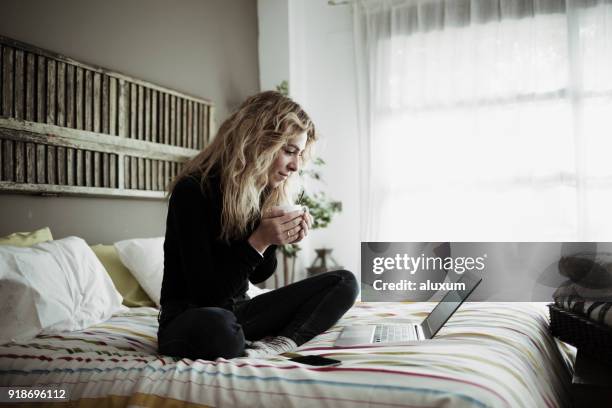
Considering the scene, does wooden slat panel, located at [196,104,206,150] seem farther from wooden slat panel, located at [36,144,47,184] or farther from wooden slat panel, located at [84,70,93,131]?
wooden slat panel, located at [36,144,47,184]

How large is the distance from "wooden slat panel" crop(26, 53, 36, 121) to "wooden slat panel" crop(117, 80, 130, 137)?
47cm

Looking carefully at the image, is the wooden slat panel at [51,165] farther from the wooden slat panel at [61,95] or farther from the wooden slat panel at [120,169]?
the wooden slat panel at [120,169]

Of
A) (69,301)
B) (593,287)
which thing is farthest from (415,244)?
(69,301)

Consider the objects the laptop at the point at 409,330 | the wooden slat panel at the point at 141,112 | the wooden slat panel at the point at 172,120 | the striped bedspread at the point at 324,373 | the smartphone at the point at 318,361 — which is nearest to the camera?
the striped bedspread at the point at 324,373

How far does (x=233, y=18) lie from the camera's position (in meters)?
3.79

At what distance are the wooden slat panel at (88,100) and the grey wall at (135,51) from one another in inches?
3.7

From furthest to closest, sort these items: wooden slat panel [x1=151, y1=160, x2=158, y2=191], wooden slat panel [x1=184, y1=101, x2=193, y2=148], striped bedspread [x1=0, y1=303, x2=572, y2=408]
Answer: wooden slat panel [x1=184, y1=101, x2=193, y2=148] → wooden slat panel [x1=151, y1=160, x2=158, y2=191] → striped bedspread [x1=0, y1=303, x2=572, y2=408]

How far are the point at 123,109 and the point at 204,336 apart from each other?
1.73m

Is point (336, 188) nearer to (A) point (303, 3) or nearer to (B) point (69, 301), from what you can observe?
(A) point (303, 3)

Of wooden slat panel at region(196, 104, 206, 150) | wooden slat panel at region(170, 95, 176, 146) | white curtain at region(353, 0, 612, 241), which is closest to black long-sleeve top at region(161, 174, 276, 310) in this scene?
wooden slat panel at region(170, 95, 176, 146)

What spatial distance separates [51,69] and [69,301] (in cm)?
111

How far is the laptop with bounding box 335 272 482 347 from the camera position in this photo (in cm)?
140

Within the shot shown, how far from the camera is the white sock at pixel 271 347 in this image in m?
1.35

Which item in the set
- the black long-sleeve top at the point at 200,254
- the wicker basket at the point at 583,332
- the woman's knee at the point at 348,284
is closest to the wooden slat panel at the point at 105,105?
the black long-sleeve top at the point at 200,254
